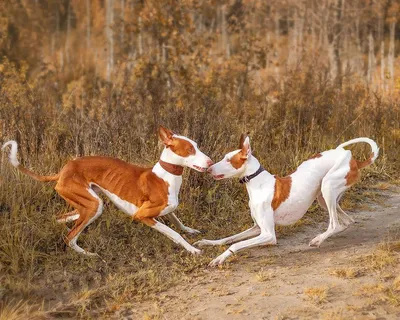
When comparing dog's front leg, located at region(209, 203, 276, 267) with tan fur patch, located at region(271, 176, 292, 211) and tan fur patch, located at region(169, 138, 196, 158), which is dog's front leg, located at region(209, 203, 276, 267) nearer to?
tan fur patch, located at region(271, 176, 292, 211)

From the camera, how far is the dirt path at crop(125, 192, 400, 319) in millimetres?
4039

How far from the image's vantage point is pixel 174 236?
5.16 m

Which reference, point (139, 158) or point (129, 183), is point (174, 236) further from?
point (139, 158)

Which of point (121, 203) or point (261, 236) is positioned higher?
point (121, 203)

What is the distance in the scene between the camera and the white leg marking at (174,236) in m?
5.14

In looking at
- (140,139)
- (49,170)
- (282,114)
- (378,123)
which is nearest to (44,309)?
(49,170)

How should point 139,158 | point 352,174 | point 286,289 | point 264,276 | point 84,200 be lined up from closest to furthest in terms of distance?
point 286,289 < point 264,276 < point 84,200 < point 352,174 < point 139,158

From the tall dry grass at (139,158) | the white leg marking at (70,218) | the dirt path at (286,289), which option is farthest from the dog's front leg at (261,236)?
the white leg marking at (70,218)

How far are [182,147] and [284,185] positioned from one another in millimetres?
982

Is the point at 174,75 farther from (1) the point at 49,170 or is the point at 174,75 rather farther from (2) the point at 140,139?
(1) the point at 49,170

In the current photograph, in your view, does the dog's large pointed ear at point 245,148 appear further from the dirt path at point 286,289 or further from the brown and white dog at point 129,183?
the dirt path at point 286,289

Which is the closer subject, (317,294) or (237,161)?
(317,294)

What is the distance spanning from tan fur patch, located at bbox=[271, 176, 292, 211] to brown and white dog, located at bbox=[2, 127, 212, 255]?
662 millimetres

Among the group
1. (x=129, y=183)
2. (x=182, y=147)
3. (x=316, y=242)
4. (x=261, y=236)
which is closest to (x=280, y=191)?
(x=261, y=236)
